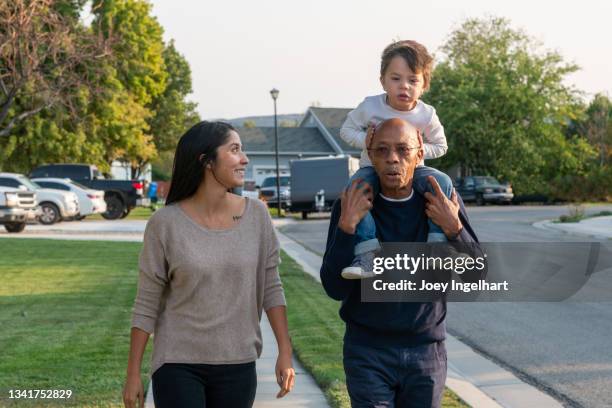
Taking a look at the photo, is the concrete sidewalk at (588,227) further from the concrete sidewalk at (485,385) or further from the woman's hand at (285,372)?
the woman's hand at (285,372)

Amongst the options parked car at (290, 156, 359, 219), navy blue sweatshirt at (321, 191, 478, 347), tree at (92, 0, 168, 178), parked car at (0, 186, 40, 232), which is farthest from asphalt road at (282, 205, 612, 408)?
tree at (92, 0, 168, 178)

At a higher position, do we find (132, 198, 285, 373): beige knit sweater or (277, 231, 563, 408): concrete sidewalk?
(132, 198, 285, 373): beige knit sweater

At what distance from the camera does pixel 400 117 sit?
160 inches

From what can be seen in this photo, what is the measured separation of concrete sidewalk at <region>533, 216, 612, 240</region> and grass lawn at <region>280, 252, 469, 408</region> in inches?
540

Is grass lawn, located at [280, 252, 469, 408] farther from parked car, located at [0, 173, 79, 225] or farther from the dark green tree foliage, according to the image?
the dark green tree foliage

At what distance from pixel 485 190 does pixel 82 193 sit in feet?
97.1

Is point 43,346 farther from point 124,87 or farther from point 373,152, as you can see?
point 124,87

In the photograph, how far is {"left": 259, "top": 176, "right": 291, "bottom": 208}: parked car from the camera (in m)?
49.3

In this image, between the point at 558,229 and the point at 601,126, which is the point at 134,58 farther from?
the point at 601,126

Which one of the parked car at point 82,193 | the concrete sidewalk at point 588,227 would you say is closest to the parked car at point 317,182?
the parked car at point 82,193

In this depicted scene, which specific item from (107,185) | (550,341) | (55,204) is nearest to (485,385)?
(550,341)

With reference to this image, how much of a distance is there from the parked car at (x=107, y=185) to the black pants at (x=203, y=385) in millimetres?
35890

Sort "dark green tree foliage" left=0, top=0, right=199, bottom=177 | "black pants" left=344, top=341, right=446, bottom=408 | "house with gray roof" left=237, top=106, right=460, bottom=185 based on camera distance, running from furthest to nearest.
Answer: "house with gray roof" left=237, top=106, right=460, bottom=185 → "dark green tree foliage" left=0, top=0, right=199, bottom=177 → "black pants" left=344, top=341, right=446, bottom=408

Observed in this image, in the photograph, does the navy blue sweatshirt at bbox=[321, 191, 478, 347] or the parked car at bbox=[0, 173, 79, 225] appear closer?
the navy blue sweatshirt at bbox=[321, 191, 478, 347]
